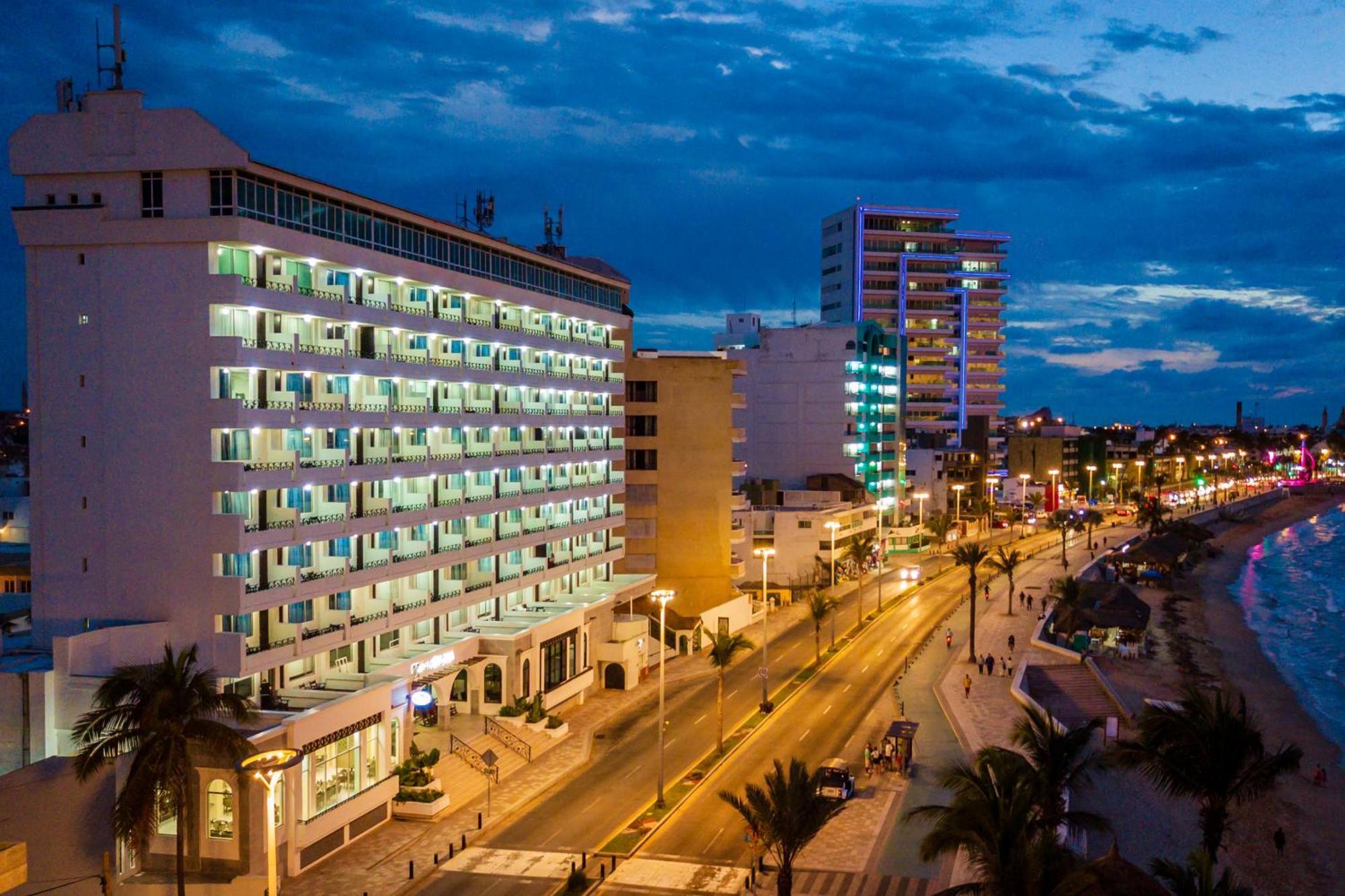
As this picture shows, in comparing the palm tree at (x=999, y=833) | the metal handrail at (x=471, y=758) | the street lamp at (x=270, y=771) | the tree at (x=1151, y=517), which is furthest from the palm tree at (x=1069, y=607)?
the street lamp at (x=270, y=771)

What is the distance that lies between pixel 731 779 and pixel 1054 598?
5793cm

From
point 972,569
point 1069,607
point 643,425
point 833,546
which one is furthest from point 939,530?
point 643,425

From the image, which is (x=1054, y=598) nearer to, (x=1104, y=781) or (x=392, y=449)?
(x=1104, y=781)

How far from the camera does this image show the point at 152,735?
35031 mm

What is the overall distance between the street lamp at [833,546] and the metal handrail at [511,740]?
53877mm

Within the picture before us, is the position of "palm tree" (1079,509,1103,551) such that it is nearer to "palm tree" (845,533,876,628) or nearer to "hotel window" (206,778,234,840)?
"palm tree" (845,533,876,628)

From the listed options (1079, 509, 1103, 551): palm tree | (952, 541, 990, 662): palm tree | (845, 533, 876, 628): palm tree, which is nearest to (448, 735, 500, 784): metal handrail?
(952, 541, 990, 662): palm tree

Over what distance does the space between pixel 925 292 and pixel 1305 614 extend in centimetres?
9024

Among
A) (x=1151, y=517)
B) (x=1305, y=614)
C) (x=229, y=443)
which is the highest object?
(x=229, y=443)

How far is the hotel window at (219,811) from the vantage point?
39875 millimetres

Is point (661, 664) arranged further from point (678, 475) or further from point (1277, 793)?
point (678, 475)

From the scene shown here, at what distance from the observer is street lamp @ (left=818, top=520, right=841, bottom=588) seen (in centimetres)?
10716

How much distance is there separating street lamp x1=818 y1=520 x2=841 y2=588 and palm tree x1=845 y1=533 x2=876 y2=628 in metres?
1.46

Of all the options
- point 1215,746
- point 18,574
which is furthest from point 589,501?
point 1215,746
